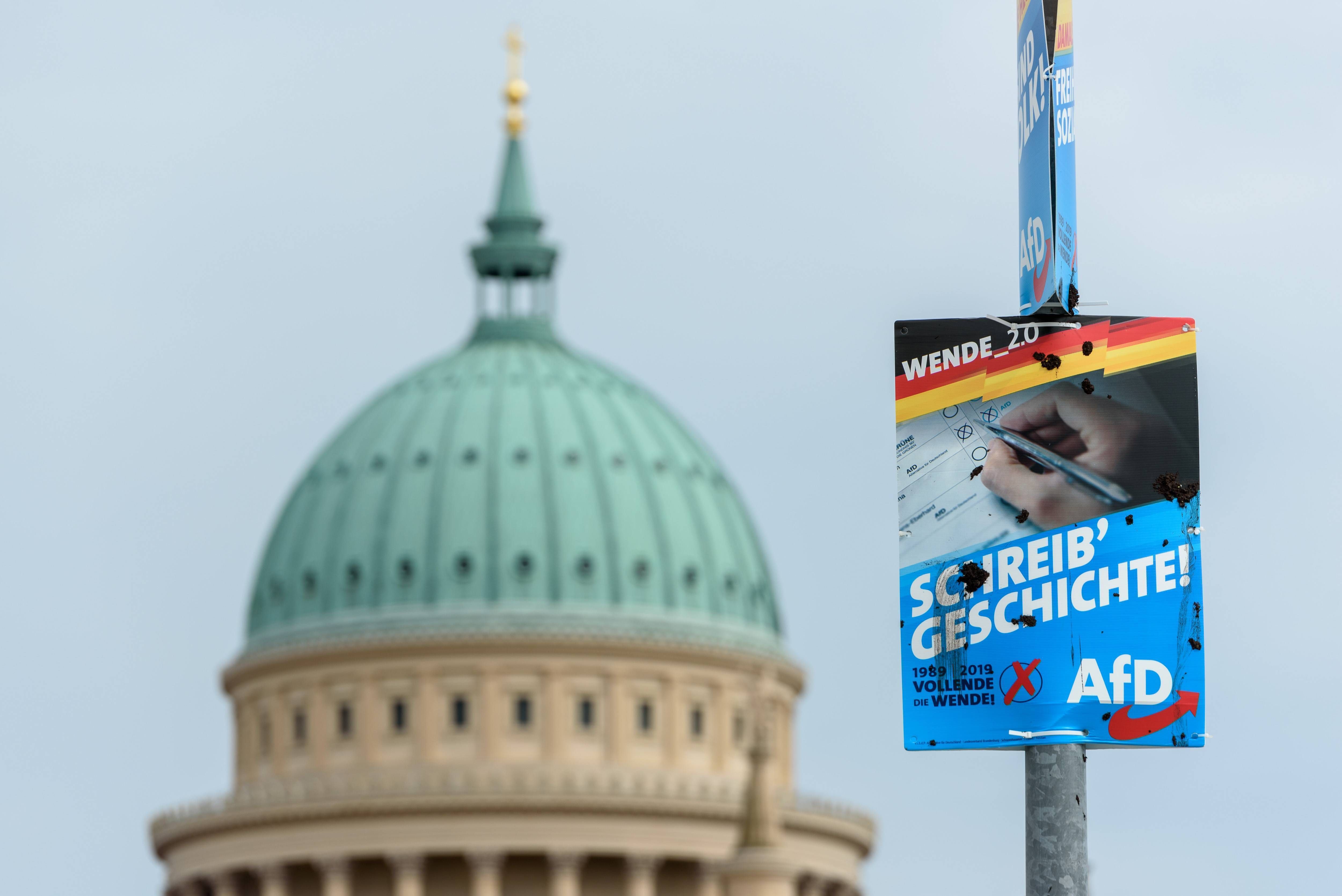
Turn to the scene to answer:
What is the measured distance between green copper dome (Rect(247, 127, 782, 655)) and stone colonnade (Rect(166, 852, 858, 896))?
10.5 m

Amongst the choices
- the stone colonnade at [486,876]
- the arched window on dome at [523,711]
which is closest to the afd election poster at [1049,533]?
the stone colonnade at [486,876]

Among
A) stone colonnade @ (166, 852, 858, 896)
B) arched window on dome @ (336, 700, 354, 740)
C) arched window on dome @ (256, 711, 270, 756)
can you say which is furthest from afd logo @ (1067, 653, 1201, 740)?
arched window on dome @ (256, 711, 270, 756)

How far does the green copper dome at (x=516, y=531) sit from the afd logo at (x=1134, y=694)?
361 ft

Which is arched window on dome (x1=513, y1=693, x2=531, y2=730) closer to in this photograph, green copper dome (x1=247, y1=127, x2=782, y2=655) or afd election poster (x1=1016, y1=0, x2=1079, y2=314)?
green copper dome (x1=247, y1=127, x2=782, y2=655)

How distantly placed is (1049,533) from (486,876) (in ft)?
349

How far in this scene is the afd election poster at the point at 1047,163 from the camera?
42.6 m

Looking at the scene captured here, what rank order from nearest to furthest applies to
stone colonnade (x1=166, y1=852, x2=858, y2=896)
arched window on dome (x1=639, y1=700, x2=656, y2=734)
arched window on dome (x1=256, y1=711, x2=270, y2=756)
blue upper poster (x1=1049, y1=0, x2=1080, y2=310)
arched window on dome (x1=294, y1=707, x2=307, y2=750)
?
blue upper poster (x1=1049, y1=0, x2=1080, y2=310), stone colonnade (x1=166, y1=852, x2=858, y2=896), arched window on dome (x1=639, y1=700, x2=656, y2=734), arched window on dome (x1=294, y1=707, x2=307, y2=750), arched window on dome (x1=256, y1=711, x2=270, y2=756)

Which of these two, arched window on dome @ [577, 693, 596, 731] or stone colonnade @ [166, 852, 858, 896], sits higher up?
arched window on dome @ [577, 693, 596, 731]

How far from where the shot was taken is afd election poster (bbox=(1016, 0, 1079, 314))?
Result: 4262 centimetres

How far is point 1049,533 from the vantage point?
41.7 metres

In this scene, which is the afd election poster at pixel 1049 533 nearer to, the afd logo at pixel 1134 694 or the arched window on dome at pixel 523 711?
→ the afd logo at pixel 1134 694

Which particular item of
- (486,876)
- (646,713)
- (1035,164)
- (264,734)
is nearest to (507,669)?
(646,713)

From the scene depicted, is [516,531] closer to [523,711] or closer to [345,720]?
[523,711]

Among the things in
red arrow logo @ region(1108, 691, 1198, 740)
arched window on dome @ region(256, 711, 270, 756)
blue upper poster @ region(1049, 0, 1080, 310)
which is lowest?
red arrow logo @ region(1108, 691, 1198, 740)
